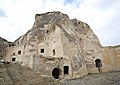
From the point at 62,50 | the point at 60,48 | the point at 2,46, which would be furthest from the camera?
the point at 2,46

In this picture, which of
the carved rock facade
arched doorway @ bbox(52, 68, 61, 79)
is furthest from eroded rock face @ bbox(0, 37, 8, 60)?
arched doorway @ bbox(52, 68, 61, 79)

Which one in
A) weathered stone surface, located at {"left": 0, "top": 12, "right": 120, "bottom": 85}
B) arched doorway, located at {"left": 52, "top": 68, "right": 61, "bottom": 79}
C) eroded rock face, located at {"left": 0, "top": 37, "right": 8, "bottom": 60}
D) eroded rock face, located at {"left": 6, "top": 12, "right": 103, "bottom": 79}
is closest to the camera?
eroded rock face, located at {"left": 6, "top": 12, "right": 103, "bottom": 79}

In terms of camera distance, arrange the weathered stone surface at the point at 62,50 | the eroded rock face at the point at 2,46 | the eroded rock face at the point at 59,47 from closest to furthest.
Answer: the eroded rock face at the point at 59,47
the weathered stone surface at the point at 62,50
the eroded rock face at the point at 2,46

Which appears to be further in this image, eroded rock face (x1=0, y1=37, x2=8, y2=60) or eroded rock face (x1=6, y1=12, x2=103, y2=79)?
eroded rock face (x1=0, y1=37, x2=8, y2=60)

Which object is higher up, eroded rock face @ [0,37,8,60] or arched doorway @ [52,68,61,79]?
eroded rock face @ [0,37,8,60]

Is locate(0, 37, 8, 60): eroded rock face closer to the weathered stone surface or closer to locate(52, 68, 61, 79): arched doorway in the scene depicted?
the weathered stone surface

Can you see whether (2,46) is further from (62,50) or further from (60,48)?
(62,50)

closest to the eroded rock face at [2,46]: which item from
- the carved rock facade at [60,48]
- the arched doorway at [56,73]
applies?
the carved rock facade at [60,48]

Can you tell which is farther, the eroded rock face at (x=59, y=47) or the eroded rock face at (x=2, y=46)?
the eroded rock face at (x=2, y=46)

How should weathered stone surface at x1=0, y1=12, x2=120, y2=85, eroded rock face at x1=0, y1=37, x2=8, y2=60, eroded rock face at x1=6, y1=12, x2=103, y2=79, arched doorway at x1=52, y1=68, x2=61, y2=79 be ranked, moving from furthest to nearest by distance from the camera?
eroded rock face at x1=0, y1=37, x2=8, y2=60, arched doorway at x1=52, y1=68, x2=61, y2=79, weathered stone surface at x1=0, y1=12, x2=120, y2=85, eroded rock face at x1=6, y1=12, x2=103, y2=79

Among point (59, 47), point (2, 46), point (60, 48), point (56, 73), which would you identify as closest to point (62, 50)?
point (60, 48)

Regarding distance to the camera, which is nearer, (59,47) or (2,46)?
(59,47)

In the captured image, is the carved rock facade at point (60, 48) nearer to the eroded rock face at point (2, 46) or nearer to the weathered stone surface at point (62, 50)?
the weathered stone surface at point (62, 50)

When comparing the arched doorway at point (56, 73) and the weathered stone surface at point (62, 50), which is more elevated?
the weathered stone surface at point (62, 50)
